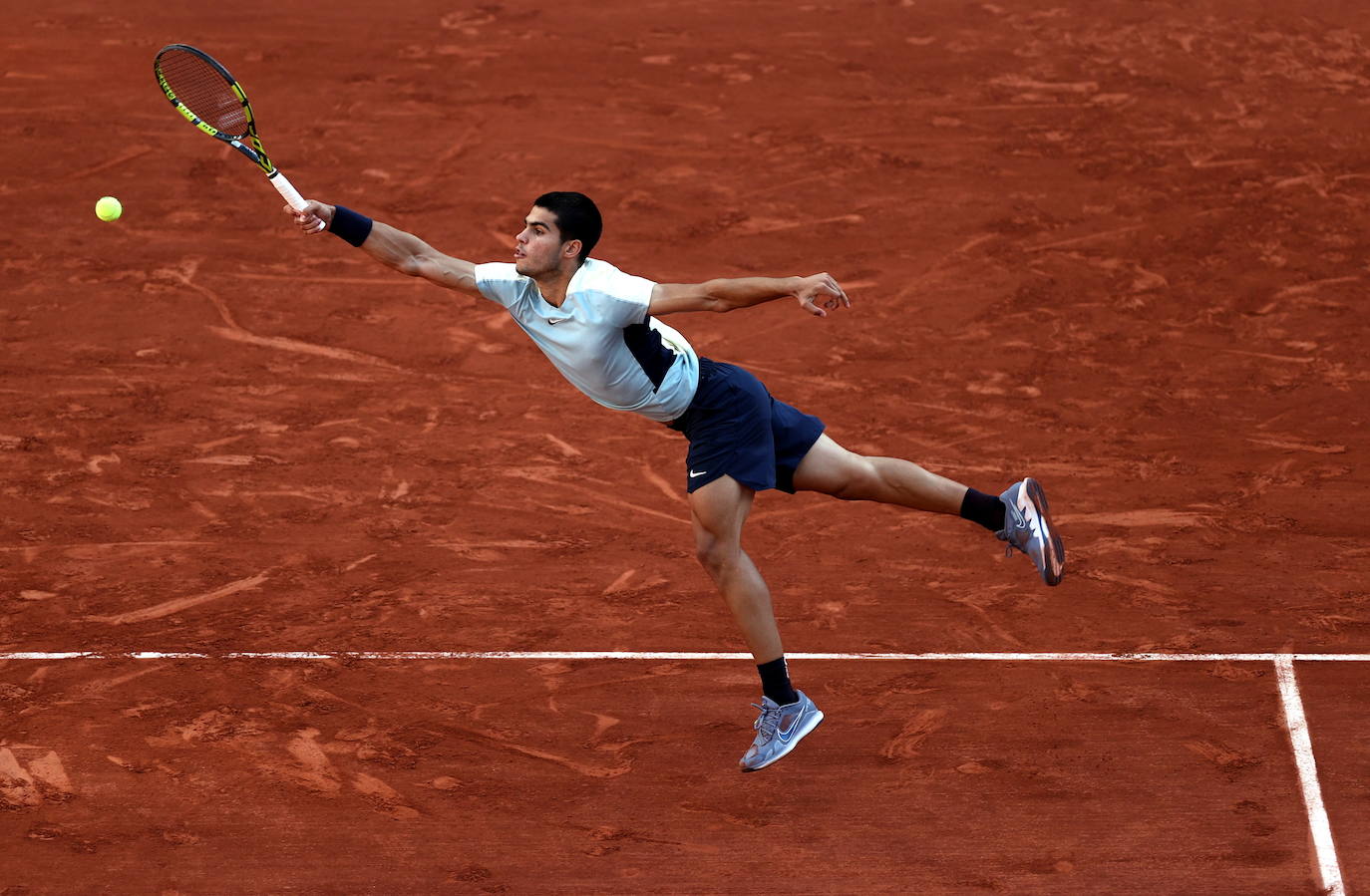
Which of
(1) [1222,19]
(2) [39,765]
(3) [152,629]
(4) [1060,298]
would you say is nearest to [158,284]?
(3) [152,629]

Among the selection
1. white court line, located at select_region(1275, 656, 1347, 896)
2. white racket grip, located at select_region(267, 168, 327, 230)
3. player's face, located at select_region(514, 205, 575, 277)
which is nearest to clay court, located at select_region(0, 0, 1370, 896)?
white court line, located at select_region(1275, 656, 1347, 896)

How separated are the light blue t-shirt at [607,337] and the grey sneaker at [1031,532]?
145 centimetres

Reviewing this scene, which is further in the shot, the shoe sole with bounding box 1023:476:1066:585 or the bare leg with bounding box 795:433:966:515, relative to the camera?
the shoe sole with bounding box 1023:476:1066:585

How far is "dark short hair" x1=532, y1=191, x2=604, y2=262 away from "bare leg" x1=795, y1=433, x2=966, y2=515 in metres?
1.27

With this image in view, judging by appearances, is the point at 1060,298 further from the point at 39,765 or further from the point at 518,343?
the point at 39,765

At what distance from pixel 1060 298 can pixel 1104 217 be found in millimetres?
1318

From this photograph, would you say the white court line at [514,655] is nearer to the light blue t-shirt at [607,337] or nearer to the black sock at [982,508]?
the black sock at [982,508]

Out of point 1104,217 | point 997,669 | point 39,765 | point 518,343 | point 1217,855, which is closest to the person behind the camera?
point 1217,855

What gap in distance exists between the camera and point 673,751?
21.9 ft

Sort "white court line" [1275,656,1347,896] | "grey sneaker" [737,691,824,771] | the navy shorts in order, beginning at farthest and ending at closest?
"grey sneaker" [737,691,824,771] → the navy shorts → "white court line" [1275,656,1347,896]

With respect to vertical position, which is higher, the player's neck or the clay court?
the player's neck

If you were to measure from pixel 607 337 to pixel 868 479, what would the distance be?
4.04 ft

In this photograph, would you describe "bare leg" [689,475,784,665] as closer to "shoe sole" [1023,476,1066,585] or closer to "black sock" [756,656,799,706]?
"black sock" [756,656,799,706]

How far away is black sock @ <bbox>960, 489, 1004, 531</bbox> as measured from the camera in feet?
21.7
